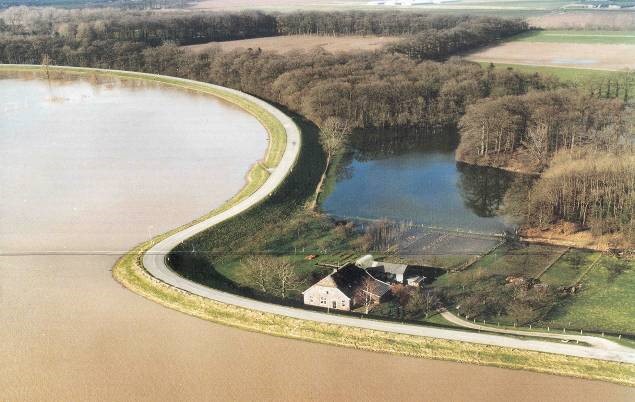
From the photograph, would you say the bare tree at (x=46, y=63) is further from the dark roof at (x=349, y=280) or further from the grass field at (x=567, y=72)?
the dark roof at (x=349, y=280)

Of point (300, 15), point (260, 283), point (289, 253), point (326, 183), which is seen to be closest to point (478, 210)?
point (326, 183)

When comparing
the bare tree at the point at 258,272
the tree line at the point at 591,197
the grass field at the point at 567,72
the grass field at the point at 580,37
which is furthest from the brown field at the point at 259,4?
the bare tree at the point at 258,272

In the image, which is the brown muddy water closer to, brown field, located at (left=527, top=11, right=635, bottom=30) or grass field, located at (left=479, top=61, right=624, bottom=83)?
grass field, located at (left=479, top=61, right=624, bottom=83)

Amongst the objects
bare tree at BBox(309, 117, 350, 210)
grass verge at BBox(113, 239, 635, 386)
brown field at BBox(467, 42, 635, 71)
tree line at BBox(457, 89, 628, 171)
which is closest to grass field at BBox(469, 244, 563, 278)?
grass verge at BBox(113, 239, 635, 386)

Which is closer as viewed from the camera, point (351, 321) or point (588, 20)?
point (351, 321)

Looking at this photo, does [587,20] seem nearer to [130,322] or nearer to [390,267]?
[390,267]

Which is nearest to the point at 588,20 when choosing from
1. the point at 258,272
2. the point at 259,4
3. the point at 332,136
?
the point at 332,136
